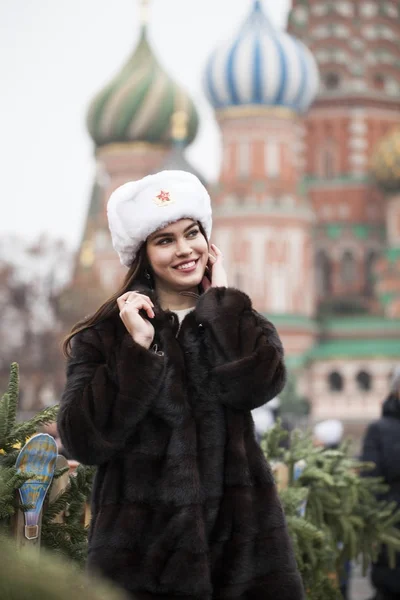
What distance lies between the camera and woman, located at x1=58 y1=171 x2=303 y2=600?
117 inches

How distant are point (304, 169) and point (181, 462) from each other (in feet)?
141

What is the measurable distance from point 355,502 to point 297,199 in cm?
3383

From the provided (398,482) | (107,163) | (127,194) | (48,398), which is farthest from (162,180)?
(107,163)

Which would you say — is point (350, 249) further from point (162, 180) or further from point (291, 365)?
point (162, 180)

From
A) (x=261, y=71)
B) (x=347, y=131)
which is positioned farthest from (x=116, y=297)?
(x=347, y=131)

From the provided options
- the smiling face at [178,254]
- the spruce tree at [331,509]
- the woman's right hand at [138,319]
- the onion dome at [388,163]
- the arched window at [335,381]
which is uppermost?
the onion dome at [388,163]

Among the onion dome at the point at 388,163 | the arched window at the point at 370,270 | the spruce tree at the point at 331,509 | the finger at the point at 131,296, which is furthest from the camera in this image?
the arched window at the point at 370,270

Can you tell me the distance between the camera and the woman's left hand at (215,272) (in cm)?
337

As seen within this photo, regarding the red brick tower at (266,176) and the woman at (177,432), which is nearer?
the woman at (177,432)

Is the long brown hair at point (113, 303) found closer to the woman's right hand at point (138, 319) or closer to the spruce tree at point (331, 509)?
the woman's right hand at point (138, 319)

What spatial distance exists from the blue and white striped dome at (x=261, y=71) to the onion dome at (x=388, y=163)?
2.78m

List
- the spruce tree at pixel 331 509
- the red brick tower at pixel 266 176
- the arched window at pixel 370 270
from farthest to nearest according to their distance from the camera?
the arched window at pixel 370 270 < the red brick tower at pixel 266 176 < the spruce tree at pixel 331 509

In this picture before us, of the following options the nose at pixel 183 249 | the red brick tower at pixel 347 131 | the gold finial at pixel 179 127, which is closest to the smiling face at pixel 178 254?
the nose at pixel 183 249

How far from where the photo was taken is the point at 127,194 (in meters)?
3.35
